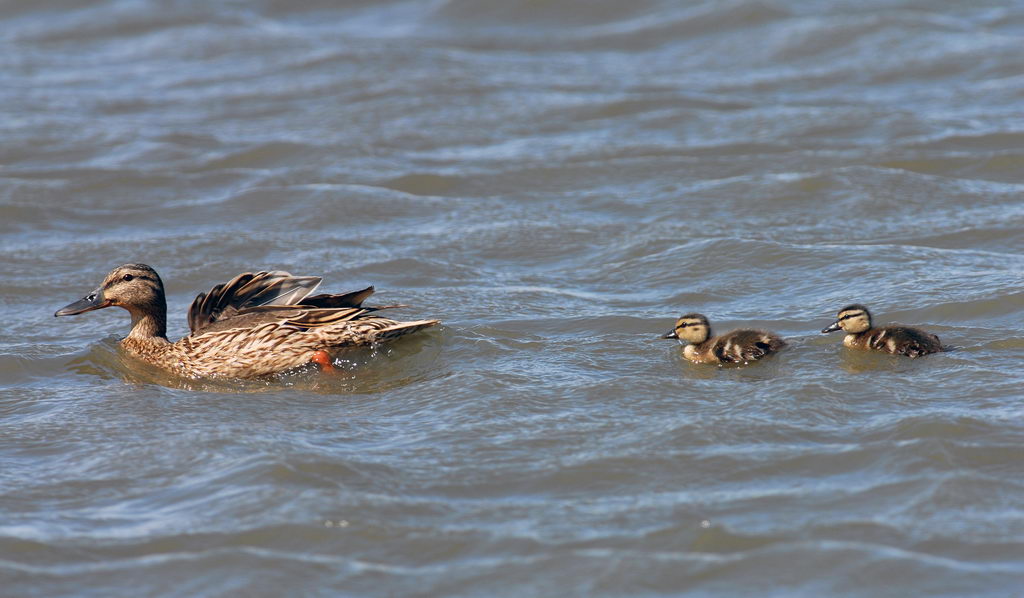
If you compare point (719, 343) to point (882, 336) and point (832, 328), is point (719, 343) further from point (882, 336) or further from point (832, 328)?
point (882, 336)

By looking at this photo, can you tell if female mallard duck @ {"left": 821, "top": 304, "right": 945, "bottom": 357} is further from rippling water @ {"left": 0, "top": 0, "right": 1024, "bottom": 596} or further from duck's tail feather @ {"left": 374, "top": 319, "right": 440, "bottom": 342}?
duck's tail feather @ {"left": 374, "top": 319, "right": 440, "bottom": 342}

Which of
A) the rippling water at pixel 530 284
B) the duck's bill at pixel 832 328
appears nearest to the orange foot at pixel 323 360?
the rippling water at pixel 530 284

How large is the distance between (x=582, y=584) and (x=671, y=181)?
6065 mm

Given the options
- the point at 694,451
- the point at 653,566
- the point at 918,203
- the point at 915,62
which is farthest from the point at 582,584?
the point at 915,62

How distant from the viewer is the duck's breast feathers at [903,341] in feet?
22.0

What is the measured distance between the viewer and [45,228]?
33.4 ft

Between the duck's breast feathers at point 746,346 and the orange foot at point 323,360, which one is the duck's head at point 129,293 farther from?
the duck's breast feathers at point 746,346

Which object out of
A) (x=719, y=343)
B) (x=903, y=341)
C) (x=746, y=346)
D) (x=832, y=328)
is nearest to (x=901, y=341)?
(x=903, y=341)

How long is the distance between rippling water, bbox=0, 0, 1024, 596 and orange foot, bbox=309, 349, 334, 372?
0.15 meters

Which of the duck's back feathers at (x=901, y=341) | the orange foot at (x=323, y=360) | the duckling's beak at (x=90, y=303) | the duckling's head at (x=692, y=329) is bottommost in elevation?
the orange foot at (x=323, y=360)

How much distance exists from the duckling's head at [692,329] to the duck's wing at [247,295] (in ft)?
6.63

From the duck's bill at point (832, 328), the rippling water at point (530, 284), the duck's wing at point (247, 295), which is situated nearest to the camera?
the rippling water at point (530, 284)

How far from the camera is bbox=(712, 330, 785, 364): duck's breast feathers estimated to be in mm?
6789

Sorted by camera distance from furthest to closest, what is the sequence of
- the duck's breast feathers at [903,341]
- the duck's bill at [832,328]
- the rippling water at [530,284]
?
the duck's bill at [832,328] → the duck's breast feathers at [903,341] → the rippling water at [530,284]
